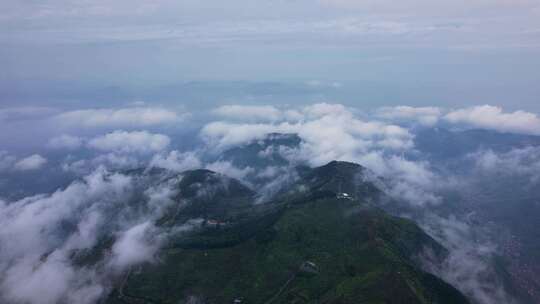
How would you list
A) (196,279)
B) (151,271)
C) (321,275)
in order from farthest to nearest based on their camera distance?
1. (151,271)
2. (196,279)
3. (321,275)

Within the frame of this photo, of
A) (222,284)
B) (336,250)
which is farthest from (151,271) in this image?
(336,250)

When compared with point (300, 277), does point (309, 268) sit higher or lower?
higher

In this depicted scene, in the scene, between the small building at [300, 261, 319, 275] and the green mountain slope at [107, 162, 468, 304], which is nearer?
the green mountain slope at [107, 162, 468, 304]

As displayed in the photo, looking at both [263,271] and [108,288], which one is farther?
[108,288]

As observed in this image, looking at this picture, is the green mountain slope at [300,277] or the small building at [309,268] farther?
the small building at [309,268]

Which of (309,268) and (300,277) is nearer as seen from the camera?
(300,277)

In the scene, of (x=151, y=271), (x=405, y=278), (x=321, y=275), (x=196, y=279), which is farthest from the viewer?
(x=151, y=271)

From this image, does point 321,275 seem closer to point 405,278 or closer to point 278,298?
point 278,298

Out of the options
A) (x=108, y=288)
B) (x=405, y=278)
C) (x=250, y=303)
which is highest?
(x=405, y=278)

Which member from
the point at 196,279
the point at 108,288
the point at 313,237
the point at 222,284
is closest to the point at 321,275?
the point at 313,237

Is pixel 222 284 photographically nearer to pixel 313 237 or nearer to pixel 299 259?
pixel 299 259

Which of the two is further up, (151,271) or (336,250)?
(336,250)
